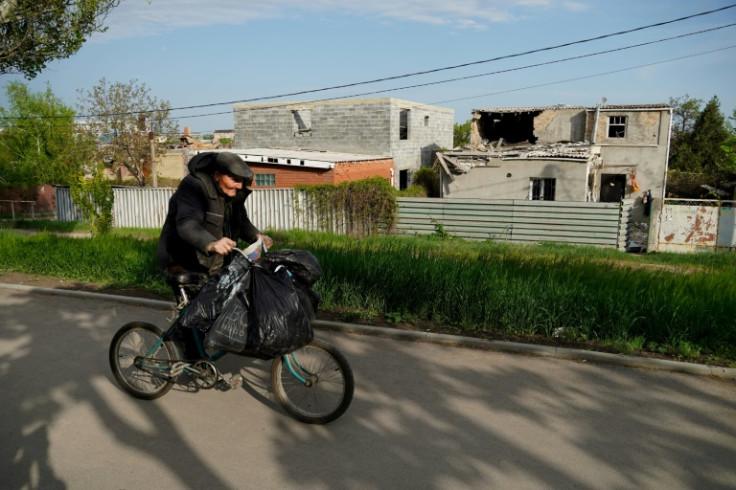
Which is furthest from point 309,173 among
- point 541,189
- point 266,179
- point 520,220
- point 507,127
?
point 507,127

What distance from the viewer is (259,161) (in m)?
26.0

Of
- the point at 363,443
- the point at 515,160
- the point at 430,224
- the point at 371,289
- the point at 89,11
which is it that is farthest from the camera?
the point at 515,160

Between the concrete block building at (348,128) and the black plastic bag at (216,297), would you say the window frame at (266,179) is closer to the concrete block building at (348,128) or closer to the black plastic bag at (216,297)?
the concrete block building at (348,128)

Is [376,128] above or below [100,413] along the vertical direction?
above

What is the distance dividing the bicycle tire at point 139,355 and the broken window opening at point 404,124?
31120 mm

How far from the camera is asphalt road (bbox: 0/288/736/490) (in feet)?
12.3

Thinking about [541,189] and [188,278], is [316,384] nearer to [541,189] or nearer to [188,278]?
[188,278]

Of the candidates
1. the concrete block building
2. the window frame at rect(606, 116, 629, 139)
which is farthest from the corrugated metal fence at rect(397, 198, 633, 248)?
the window frame at rect(606, 116, 629, 139)

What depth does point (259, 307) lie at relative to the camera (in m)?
3.90

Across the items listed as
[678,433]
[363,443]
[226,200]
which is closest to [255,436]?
[363,443]

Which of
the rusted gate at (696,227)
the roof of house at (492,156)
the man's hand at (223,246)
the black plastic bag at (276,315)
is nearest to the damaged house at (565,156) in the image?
the roof of house at (492,156)

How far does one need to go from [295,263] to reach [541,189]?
77.1ft

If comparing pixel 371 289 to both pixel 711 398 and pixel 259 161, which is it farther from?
pixel 259 161

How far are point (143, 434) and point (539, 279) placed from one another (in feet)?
15.8
